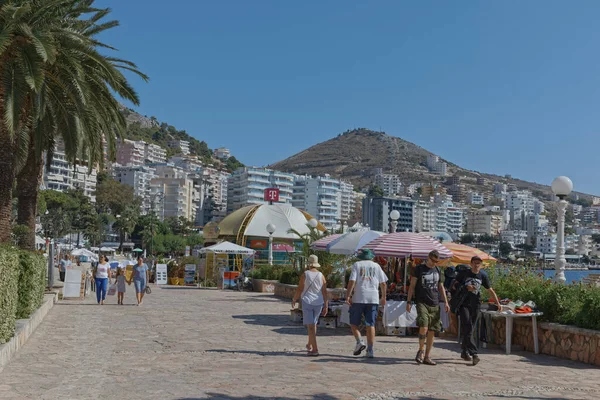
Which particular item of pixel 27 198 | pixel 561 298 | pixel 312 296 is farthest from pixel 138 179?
pixel 561 298

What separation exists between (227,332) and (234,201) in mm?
179753

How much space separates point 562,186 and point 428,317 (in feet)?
18.4

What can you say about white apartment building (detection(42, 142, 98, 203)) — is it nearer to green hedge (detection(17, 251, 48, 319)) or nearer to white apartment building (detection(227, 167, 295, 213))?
white apartment building (detection(227, 167, 295, 213))

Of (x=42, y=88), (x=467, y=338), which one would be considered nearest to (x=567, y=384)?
(x=467, y=338)

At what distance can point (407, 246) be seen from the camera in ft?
42.6

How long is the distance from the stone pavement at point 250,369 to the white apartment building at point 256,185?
558 feet

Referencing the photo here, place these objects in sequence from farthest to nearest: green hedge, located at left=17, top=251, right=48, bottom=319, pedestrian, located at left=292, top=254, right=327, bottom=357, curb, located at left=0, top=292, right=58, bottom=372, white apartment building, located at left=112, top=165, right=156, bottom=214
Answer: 1. white apartment building, located at left=112, top=165, right=156, bottom=214
2. green hedge, located at left=17, top=251, right=48, bottom=319
3. pedestrian, located at left=292, top=254, right=327, bottom=357
4. curb, located at left=0, top=292, right=58, bottom=372

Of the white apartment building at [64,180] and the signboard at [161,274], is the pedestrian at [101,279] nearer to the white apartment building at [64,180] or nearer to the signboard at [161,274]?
the signboard at [161,274]

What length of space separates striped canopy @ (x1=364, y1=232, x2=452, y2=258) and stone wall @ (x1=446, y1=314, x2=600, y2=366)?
6.75 feet

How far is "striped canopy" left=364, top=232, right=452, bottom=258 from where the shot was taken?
42.0 ft

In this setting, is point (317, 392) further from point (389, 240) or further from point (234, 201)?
point (234, 201)

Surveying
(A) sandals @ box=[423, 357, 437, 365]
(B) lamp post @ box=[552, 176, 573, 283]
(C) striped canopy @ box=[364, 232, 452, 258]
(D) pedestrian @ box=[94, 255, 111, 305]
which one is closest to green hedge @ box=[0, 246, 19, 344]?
(A) sandals @ box=[423, 357, 437, 365]

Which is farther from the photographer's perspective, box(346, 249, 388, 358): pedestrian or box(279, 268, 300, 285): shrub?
box(279, 268, 300, 285): shrub

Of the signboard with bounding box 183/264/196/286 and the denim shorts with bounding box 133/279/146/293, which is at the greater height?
the denim shorts with bounding box 133/279/146/293
